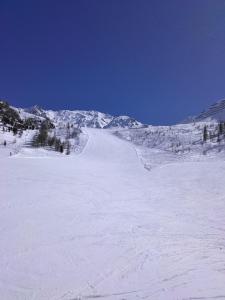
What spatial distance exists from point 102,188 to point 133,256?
435 inches

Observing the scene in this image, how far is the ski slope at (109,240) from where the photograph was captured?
786 centimetres

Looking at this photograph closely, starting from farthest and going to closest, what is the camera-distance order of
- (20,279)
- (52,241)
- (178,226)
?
(178,226), (52,241), (20,279)

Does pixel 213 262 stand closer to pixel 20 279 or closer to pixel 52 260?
pixel 52 260

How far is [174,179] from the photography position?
25.2 metres

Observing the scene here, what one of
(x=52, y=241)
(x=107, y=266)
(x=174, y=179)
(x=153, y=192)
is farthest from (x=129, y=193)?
(x=107, y=266)

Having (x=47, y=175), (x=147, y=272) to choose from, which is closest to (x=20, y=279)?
(x=147, y=272)

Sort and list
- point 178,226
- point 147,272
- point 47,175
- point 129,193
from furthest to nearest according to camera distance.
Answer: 1. point 47,175
2. point 129,193
3. point 178,226
4. point 147,272

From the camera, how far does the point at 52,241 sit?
35.4 feet

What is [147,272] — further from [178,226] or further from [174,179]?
[174,179]

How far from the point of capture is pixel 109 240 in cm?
1122

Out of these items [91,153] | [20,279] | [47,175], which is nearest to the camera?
[20,279]

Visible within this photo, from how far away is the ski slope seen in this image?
7.86m

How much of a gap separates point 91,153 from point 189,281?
40.5 meters

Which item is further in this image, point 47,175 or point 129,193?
point 47,175
